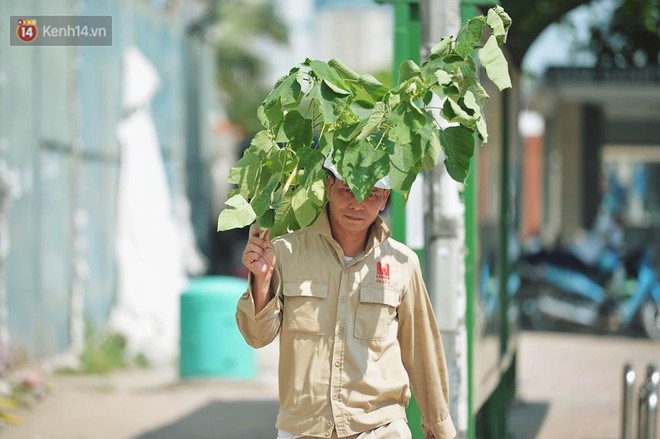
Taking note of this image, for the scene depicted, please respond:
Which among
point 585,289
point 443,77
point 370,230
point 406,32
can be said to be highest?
point 406,32

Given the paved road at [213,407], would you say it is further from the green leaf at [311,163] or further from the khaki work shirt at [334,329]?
the green leaf at [311,163]

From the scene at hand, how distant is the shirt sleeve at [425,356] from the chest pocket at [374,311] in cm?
12

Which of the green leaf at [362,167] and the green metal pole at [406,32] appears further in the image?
the green metal pole at [406,32]

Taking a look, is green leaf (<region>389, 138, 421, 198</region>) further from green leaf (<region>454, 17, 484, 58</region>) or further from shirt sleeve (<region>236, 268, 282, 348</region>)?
shirt sleeve (<region>236, 268, 282, 348</region>)

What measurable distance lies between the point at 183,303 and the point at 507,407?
3092 millimetres

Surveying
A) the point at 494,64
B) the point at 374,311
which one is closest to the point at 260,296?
the point at 374,311

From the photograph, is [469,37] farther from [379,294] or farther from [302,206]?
[379,294]

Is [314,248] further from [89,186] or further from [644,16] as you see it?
[644,16]

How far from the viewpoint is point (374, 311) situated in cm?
438

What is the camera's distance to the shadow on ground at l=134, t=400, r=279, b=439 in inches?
355

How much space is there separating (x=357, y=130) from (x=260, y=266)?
555mm

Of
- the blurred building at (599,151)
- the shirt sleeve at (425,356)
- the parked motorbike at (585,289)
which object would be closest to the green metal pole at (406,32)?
the shirt sleeve at (425,356)

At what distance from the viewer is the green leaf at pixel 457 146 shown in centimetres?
443

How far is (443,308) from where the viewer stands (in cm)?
583
